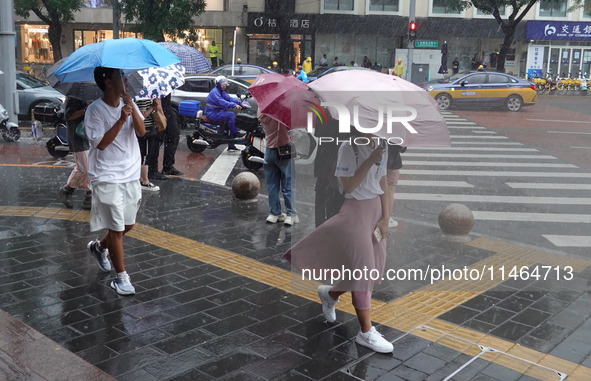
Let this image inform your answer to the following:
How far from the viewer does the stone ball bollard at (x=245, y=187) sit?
9.01m

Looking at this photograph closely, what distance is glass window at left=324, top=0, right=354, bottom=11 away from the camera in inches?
1484

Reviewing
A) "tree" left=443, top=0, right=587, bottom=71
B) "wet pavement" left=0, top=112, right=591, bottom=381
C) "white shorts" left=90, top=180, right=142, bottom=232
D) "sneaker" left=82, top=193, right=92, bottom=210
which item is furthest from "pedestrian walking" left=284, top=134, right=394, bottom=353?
"tree" left=443, top=0, right=587, bottom=71

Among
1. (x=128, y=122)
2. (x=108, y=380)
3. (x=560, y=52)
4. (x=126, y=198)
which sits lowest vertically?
(x=108, y=380)

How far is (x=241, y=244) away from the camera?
22.7ft

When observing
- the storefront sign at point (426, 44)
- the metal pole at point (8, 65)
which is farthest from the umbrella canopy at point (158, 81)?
the storefront sign at point (426, 44)

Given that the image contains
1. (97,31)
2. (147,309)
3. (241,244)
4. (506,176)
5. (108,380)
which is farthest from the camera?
(97,31)

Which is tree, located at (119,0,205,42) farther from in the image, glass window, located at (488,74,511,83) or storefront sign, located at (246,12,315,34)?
glass window, located at (488,74,511,83)

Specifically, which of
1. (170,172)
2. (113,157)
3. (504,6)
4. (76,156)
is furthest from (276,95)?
(504,6)

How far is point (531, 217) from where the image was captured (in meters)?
8.79

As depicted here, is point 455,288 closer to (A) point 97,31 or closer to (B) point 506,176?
(B) point 506,176

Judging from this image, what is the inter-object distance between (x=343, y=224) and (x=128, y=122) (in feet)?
6.86

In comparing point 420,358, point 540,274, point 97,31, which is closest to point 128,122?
point 420,358

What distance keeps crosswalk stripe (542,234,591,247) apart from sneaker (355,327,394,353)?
4.01 metres

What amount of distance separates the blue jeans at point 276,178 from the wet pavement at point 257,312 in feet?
1.13
